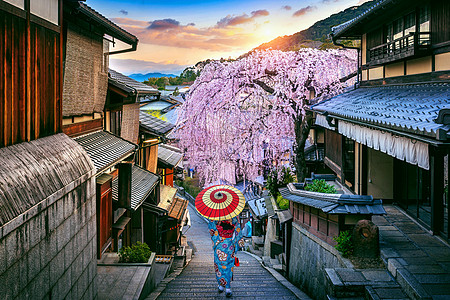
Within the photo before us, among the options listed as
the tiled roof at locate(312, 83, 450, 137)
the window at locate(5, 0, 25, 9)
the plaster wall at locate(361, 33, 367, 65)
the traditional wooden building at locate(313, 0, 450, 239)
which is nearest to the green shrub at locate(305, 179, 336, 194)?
the traditional wooden building at locate(313, 0, 450, 239)

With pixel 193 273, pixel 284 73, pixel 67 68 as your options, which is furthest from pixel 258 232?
pixel 67 68

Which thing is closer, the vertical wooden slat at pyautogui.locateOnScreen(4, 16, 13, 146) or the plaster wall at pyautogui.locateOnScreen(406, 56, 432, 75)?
the vertical wooden slat at pyautogui.locateOnScreen(4, 16, 13, 146)

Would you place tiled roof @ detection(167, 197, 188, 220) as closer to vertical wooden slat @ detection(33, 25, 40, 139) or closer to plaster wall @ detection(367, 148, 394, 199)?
plaster wall @ detection(367, 148, 394, 199)

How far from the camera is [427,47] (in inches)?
355

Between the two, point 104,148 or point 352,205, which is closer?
point 352,205

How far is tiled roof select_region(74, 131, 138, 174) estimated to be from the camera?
7.54 m

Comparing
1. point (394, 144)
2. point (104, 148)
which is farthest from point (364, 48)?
point (104, 148)

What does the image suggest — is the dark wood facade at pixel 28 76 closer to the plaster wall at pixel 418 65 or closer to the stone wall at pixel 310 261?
the stone wall at pixel 310 261

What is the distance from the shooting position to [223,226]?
984 centimetres

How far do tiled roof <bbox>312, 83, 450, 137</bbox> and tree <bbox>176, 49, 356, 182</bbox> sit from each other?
92.4 inches

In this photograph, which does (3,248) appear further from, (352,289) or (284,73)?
(284,73)

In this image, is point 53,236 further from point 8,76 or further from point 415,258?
point 415,258

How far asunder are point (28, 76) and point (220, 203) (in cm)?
595

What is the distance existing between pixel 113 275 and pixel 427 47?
9.75 metres
